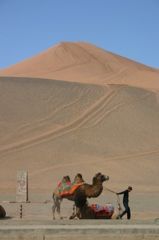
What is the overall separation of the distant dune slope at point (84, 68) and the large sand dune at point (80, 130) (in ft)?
1.57

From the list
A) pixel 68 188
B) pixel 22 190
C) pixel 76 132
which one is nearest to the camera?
pixel 68 188

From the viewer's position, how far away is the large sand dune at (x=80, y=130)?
29047mm

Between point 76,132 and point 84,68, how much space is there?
22.8m

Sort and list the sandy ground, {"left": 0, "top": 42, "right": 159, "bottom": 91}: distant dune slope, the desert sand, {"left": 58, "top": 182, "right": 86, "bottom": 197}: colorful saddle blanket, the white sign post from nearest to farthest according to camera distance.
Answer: {"left": 58, "top": 182, "right": 86, "bottom": 197}: colorful saddle blanket
the sandy ground
the white sign post
the desert sand
{"left": 0, "top": 42, "right": 159, "bottom": 91}: distant dune slope

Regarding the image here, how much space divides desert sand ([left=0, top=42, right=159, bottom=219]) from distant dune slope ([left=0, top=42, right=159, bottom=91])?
0.32m

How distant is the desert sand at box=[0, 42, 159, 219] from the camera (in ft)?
88.8

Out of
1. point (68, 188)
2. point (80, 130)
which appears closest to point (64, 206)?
point (68, 188)

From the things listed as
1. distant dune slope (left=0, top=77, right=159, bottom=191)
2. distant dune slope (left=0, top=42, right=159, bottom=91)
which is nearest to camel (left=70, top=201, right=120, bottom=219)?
distant dune slope (left=0, top=77, right=159, bottom=191)

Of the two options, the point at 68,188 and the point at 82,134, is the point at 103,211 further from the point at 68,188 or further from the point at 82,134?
the point at 82,134

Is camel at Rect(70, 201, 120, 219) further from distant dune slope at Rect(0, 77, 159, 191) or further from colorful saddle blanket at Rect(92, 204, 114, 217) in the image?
distant dune slope at Rect(0, 77, 159, 191)

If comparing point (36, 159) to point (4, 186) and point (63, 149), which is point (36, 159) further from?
point (4, 186)

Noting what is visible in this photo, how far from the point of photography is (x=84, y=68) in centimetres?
5731

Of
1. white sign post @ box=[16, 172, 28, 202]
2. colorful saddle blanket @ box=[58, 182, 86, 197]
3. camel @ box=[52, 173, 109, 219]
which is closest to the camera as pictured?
camel @ box=[52, 173, 109, 219]

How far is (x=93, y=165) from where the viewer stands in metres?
30.2
